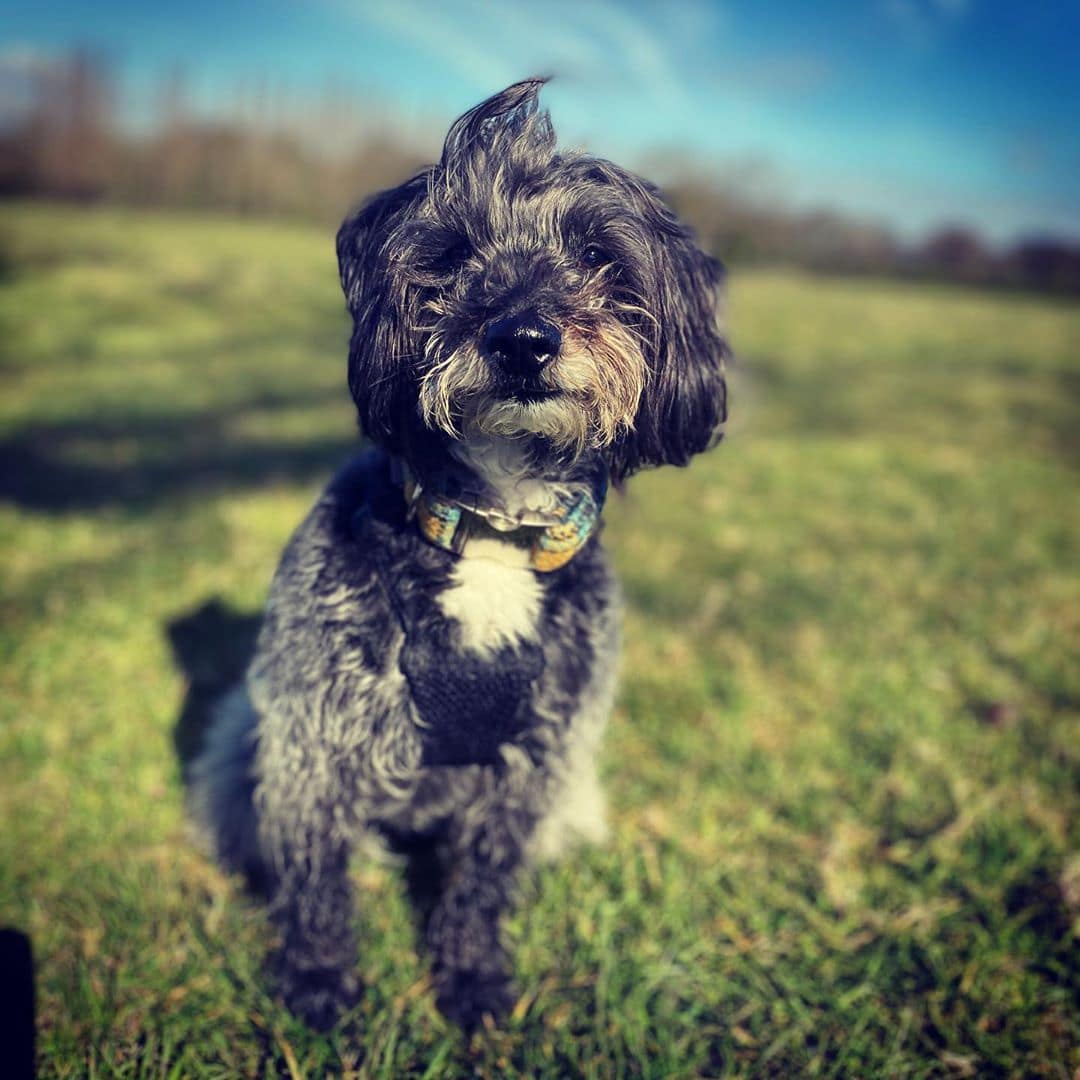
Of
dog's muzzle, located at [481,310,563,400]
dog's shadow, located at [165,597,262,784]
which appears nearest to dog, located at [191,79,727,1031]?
dog's muzzle, located at [481,310,563,400]

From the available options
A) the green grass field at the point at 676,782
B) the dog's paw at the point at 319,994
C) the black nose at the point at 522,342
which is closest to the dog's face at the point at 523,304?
the black nose at the point at 522,342

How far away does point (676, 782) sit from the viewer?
3.37 metres

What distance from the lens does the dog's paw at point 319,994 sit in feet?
7.41

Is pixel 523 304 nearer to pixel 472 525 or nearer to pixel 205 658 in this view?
pixel 472 525

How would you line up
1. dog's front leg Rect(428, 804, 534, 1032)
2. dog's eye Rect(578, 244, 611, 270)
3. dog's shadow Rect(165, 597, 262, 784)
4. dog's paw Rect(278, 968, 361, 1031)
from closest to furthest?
1. dog's eye Rect(578, 244, 611, 270)
2. dog's paw Rect(278, 968, 361, 1031)
3. dog's front leg Rect(428, 804, 534, 1032)
4. dog's shadow Rect(165, 597, 262, 784)

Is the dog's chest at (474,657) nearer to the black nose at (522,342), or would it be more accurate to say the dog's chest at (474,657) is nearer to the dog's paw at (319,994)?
the black nose at (522,342)

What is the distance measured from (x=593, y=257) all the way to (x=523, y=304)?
34 centimetres

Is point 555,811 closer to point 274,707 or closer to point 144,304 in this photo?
point 274,707

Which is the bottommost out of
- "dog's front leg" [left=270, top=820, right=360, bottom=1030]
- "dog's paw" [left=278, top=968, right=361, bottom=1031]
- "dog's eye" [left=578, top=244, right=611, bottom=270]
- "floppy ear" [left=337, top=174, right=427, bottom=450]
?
"dog's paw" [left=278, top=968, right=361, bottom=1031]

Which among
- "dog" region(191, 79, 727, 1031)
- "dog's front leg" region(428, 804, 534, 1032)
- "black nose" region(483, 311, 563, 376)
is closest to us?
"black nose" region(483, 311, 563, 376)

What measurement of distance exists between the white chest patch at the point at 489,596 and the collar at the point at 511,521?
4cm

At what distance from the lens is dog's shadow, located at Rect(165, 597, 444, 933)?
9.16 ft

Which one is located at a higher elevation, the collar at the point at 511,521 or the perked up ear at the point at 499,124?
A: the perked up ear at the point at 499,124

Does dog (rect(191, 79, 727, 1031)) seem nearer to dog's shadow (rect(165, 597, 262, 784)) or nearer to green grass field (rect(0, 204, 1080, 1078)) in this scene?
green grass field (rect(0, 204, 1080, 1078))
